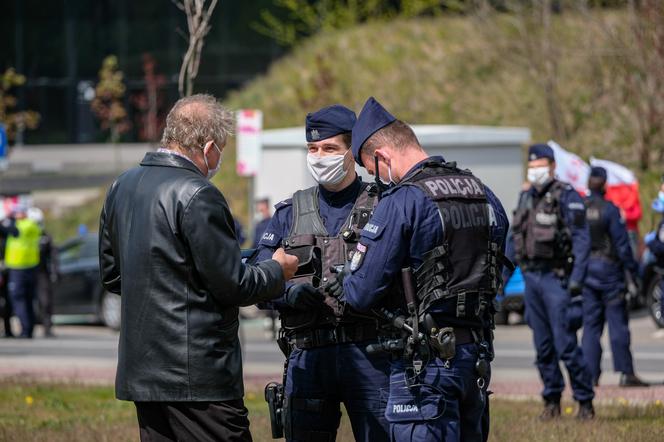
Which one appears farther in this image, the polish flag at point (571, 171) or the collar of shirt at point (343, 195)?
the polish flag at point (571, 171)

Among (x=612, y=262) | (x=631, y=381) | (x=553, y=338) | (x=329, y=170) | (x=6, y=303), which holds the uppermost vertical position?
(x=329, y=170)

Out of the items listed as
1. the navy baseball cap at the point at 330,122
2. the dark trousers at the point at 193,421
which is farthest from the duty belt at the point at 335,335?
the navy baseball cap at the point at 330,122

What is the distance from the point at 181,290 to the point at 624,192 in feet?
41.9

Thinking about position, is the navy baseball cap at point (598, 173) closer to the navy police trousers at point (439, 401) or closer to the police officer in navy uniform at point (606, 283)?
the police officer in navy uniform at point (606, 283)

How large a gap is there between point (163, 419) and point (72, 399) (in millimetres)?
6326

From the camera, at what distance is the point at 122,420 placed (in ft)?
32.2

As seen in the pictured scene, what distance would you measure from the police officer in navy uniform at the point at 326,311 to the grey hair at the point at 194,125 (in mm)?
894

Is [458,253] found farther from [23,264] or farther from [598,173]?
[23,264]

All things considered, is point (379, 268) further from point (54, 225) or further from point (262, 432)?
point (54, 225)

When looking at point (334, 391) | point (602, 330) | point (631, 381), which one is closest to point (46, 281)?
point (602, 330)

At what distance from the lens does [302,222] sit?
20.0 feet

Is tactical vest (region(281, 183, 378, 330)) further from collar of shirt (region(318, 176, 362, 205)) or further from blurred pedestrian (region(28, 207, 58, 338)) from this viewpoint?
blurred pedestrian (region(28, 207, 58, 338))

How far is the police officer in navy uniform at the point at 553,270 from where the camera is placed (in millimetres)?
9649

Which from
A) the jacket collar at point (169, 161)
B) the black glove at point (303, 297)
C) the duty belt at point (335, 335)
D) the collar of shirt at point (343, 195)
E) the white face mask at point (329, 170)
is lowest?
the duty belt at point (335, 335)
